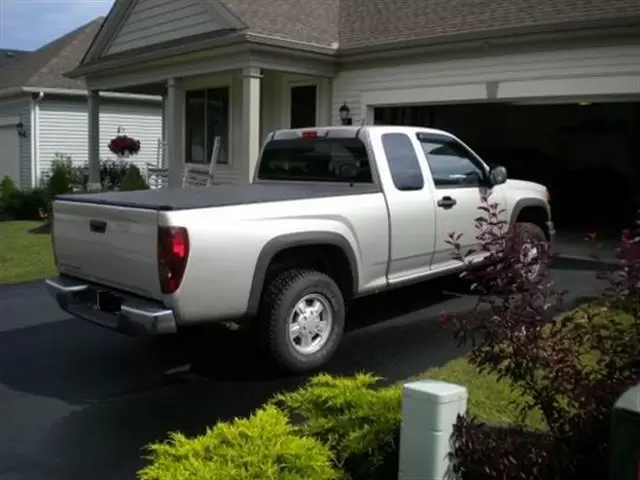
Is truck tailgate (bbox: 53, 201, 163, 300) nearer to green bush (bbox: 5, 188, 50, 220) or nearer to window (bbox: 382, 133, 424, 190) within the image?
window (bbox: 382, 133, 424, 190)

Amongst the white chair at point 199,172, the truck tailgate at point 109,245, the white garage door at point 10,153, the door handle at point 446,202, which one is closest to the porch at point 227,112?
the white chair at point 199,172

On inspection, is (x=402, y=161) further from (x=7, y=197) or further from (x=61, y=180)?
(x=7, y=197)

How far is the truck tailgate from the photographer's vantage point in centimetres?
511

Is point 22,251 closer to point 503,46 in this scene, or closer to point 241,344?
point 241,344

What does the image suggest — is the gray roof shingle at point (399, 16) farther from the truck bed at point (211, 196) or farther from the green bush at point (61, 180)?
the green bush at point (61, 180)

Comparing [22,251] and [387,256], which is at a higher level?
[387,256]

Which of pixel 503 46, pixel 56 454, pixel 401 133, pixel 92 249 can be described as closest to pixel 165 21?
pixel 503 46

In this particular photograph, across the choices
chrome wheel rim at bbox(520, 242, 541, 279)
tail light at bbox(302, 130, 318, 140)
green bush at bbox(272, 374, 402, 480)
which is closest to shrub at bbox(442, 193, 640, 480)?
chrome wheel rim at bbox(520, 242, 541, 279)

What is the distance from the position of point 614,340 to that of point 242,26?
38.3 feet

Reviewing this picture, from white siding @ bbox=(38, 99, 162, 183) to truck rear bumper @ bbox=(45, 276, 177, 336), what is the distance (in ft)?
62.9

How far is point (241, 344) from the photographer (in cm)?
679

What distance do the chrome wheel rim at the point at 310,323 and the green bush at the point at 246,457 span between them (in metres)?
2.26

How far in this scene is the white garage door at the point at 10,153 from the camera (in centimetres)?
2453

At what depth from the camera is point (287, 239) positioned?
557cm
